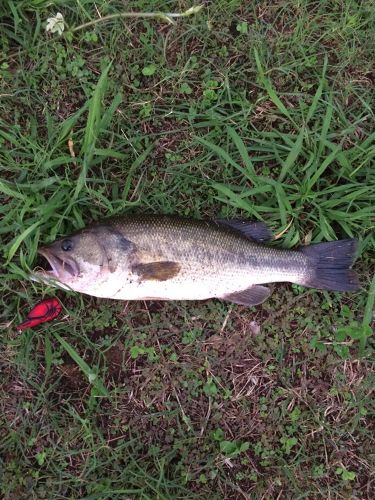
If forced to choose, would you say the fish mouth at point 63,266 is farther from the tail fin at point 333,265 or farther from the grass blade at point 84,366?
the tail fin at point 333,265

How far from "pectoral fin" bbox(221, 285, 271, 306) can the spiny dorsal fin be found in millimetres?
419

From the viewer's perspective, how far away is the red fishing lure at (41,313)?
146 inches

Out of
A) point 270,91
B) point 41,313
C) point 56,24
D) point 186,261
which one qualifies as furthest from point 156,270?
point 56,24

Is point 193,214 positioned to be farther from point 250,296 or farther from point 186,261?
point 250,296

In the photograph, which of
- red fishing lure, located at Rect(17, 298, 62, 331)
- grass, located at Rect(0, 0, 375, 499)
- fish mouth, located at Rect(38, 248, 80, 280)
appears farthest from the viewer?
grass, located at Rect(0, 0, 375, 499)

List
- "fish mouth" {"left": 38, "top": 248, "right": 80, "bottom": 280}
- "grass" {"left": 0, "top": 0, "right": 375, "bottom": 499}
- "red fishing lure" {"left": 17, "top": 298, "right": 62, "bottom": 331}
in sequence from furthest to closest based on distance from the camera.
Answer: "grass" {"left": 0, "top": 0, "right": 375, "bottom": 499} < "red fishing lure" {"left": 17, "top": 298, "right": 62, "bottom": 331} < "fish mouth" {"left": 38, "top": 248, "right": 80, "bottom": 280}

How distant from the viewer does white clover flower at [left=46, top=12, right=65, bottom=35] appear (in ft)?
12.6

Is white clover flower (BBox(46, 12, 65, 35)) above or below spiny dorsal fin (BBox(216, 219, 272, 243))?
above

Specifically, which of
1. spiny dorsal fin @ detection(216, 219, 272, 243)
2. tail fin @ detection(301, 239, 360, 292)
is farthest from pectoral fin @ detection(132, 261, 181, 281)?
tail fin @ detection(301, 239, 360, 292)

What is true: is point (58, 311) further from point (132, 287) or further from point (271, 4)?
point (271, 4)

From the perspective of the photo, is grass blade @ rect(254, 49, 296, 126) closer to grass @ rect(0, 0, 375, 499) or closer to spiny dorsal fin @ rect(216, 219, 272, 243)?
grass @ rect(0, 0, 375, 499)

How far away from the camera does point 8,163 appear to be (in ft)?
12.6

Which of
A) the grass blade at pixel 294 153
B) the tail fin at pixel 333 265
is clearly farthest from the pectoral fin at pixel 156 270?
the grass blade at pixel 294 153

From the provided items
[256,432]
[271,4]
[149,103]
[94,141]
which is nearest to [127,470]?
[256,432]
